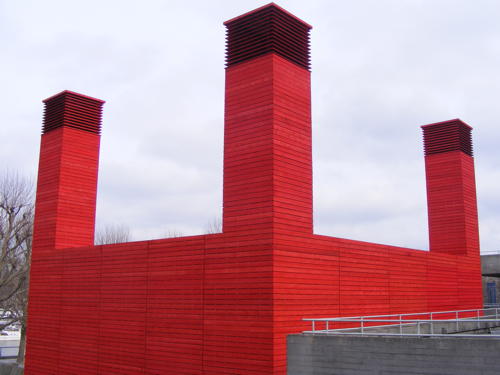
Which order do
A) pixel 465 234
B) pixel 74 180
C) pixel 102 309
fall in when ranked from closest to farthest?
1. pixel 102 309
2. pixel 74 180
3. pixel 465 234

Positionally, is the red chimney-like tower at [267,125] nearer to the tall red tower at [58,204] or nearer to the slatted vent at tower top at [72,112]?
the tall red tower at [58,204]

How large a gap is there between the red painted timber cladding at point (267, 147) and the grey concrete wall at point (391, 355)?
341 centimetres

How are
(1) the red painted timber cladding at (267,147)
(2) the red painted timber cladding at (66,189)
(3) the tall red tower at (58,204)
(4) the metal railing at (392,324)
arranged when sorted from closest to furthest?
A: (4) the metal railing at (392,324) → (1) the red painted timber cladding at (267,147) → (3) the tall red tower at (58,204) → (2) the red painted timber cladding at (66,189)

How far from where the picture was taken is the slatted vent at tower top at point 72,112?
2384 centimetres

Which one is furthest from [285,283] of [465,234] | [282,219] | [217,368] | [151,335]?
[465,234]

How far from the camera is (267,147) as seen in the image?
15.6 meters

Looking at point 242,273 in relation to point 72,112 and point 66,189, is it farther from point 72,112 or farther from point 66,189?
point 72,112

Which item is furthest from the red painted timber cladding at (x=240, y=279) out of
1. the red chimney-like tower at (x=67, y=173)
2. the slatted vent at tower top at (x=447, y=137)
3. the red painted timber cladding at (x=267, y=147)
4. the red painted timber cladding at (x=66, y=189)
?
the slatted vent at tower top at (x=447, y=137)

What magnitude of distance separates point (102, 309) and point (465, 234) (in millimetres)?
17273

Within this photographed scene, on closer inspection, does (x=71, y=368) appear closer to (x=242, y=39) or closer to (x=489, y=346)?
(x=242, y=39)

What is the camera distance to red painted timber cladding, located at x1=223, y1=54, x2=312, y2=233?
15.5 meters

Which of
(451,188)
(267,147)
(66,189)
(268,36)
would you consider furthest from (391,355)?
(451,188)

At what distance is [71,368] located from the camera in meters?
20.2

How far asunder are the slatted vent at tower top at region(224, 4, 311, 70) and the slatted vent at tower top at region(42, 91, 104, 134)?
374 inches
